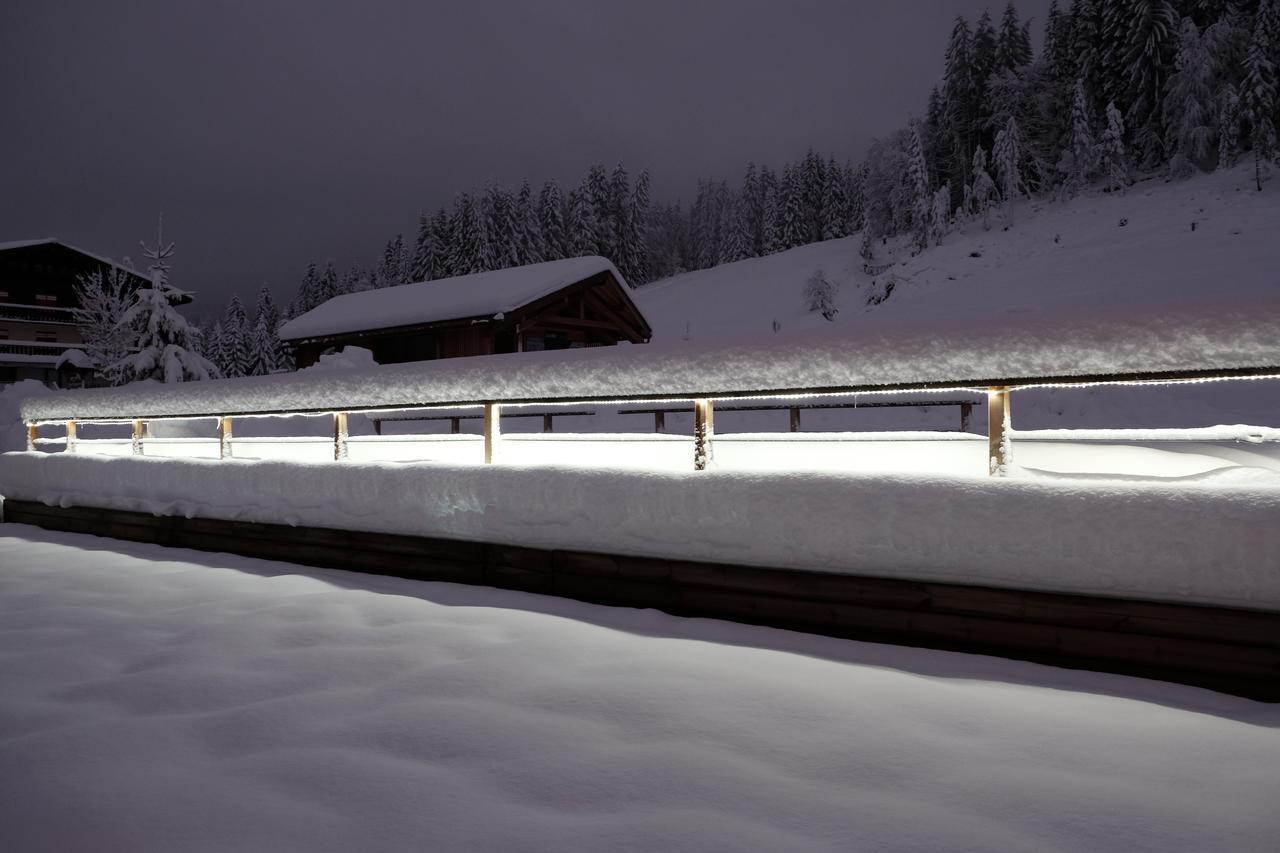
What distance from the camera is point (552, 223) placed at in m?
64.7

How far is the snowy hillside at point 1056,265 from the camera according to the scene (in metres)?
25.4

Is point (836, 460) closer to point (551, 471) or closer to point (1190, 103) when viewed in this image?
point (551, 471)

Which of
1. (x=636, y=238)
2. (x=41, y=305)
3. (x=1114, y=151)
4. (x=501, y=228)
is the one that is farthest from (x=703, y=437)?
(x=636, y=238)

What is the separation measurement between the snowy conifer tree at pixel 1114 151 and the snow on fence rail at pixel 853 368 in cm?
4664

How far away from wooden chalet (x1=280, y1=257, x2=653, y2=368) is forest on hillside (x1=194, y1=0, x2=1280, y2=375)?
28.3 m

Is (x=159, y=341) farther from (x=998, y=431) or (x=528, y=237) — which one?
(x=528, y=237)

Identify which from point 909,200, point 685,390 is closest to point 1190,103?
point 909,200

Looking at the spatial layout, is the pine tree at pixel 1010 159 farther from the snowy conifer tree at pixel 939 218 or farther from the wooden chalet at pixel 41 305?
the wooden chalet at pixel 41 305

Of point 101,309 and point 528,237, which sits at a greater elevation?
point 528,237

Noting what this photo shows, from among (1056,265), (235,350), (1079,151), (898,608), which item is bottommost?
(898,608)

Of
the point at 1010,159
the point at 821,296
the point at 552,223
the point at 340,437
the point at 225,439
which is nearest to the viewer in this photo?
the point at 340,437

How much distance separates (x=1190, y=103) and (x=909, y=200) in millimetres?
18039

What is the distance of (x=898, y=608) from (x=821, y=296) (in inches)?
1639

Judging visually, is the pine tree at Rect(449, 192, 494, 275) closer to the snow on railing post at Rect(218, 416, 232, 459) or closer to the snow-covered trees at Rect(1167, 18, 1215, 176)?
the snow-covered trees at Rect(1167, 18, 1215, 176)
